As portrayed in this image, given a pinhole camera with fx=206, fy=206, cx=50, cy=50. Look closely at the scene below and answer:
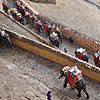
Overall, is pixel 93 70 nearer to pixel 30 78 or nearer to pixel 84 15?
pixel 30 78

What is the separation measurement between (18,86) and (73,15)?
1543 cm

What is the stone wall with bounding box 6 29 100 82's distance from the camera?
415 inches

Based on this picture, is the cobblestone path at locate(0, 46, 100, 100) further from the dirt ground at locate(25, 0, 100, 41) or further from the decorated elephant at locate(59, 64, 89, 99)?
the dirt ground at locate(25, 0, 100, 41)

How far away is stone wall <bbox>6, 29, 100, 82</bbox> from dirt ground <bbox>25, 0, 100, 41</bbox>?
6787mm

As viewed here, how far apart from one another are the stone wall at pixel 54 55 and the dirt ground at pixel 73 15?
6787mm

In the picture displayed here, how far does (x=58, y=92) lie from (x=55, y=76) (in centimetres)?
127

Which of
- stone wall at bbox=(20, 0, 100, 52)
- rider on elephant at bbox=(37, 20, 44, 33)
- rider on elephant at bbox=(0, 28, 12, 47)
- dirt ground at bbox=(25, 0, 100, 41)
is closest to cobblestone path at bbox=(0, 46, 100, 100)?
rider on elephant at bbox=(0, 28, 12, 47)

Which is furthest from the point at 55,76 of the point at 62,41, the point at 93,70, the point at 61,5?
the point at 61,5

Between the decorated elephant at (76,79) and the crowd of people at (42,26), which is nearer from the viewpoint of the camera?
the decorated elephant at (76,79)

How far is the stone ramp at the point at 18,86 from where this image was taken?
26.6ft

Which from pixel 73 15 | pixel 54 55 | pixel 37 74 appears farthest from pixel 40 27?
pixel 37 74

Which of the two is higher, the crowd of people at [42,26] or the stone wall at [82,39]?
the crowd of people at [42,26]

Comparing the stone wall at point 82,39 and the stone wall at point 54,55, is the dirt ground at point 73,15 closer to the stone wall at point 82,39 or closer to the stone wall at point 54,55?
the stone wall at point 82,39

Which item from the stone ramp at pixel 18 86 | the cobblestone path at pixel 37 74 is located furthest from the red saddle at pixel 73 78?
the stone ramp at pixel 18 86
